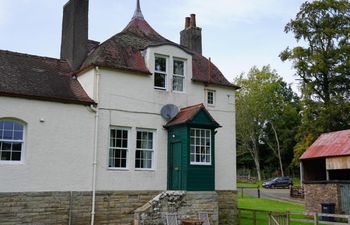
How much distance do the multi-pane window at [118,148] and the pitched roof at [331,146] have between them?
43.6ft

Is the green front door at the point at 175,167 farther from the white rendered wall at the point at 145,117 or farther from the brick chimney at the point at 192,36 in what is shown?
the brick chimney at the point at 192,36

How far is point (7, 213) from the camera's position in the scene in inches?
600

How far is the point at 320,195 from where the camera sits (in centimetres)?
2523

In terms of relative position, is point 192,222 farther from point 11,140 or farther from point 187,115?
point 11,140

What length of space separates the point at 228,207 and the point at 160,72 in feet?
24.9

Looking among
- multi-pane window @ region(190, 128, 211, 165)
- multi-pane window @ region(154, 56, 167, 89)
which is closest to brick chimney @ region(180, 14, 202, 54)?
multi-pane window @ region(154, 56, 167, 89)

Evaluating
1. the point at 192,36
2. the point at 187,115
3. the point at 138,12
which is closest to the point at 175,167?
the point at 187,115

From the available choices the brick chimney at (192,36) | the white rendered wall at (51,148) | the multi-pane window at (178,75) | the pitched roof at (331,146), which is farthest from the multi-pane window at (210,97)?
the pitched roof at (331,146)

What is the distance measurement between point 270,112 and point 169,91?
155 ft

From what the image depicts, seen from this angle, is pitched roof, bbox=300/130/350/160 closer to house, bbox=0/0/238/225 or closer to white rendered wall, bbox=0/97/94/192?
house, bbox=0/0/238/225

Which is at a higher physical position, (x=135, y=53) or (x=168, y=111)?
(x=135, y=53)

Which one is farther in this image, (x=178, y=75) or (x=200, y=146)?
(x=178, y=75)

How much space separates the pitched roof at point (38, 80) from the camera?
53.7ft

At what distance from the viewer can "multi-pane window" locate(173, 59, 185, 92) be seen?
807 inches
